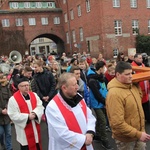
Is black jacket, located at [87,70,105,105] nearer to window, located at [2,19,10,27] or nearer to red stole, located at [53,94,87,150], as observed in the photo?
red stole, located at [53,94,87,150]

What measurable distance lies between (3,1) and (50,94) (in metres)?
39.2

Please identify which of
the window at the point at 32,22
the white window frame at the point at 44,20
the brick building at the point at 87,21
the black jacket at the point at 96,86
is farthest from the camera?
the white window frame at the point at 44,20

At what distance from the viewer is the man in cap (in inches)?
156

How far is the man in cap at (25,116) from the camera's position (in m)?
3.96

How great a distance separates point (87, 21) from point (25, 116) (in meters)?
31.4

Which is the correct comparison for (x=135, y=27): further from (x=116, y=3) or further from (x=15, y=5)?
(x=15, y=5)

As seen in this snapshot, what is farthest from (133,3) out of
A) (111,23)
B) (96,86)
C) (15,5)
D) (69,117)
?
(69,117)

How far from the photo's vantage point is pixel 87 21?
3397 cm

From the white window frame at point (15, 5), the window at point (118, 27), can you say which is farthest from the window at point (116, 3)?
the white window frame at point (15, 5)

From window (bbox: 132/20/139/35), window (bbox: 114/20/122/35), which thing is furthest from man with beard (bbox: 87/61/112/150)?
window (bbox: 132/20/139/35)

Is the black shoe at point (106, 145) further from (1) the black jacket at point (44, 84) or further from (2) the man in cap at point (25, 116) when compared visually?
(1) the black jacket at point (44, 84)

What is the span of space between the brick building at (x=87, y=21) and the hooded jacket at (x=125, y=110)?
27.9 m

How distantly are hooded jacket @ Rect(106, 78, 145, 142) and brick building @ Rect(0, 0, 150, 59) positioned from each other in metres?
27.9

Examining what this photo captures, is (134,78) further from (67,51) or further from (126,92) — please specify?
(67,51)
